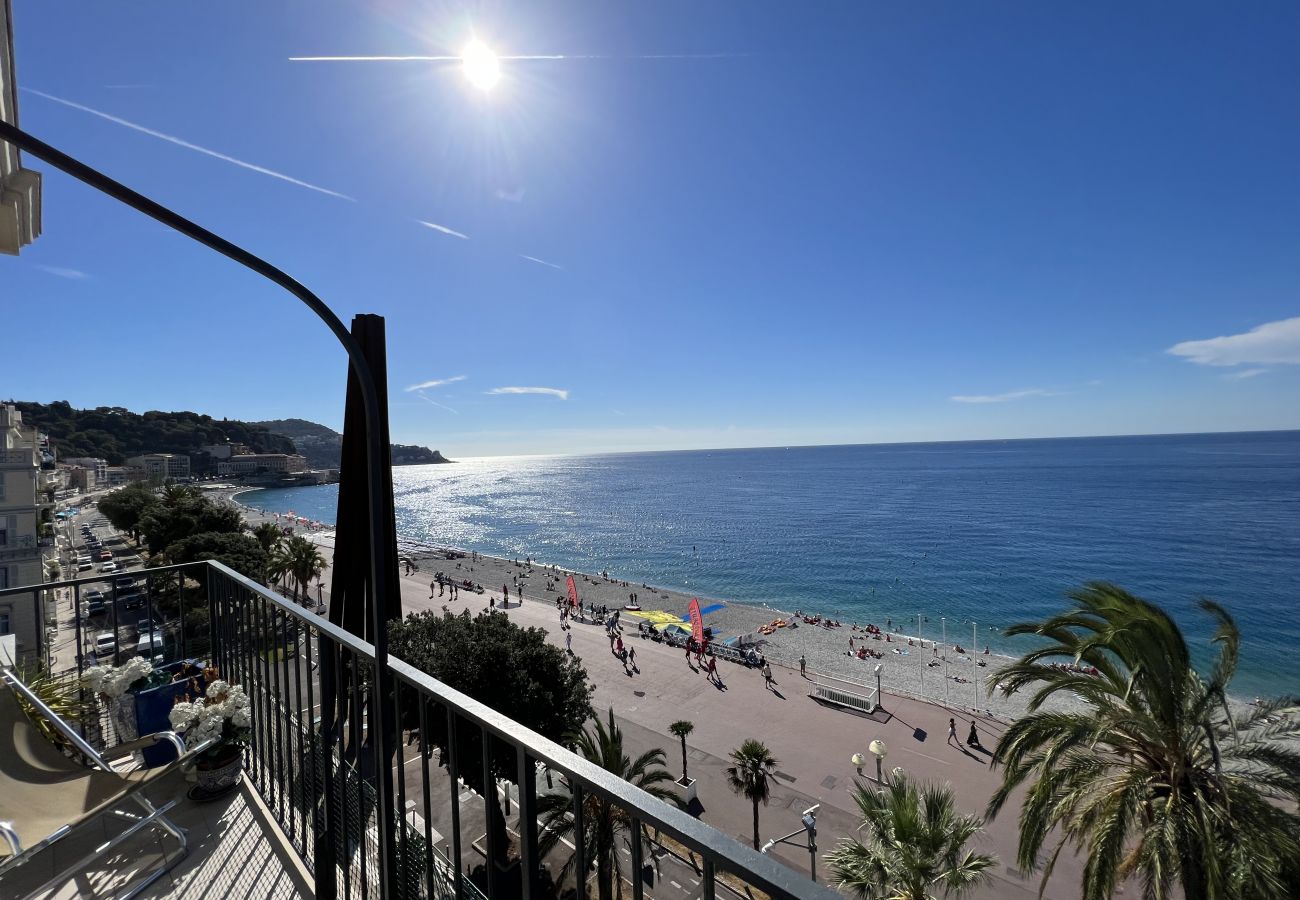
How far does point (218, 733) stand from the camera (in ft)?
12.0

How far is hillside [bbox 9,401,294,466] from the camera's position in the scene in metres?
109

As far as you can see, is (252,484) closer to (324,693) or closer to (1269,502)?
(324,693)

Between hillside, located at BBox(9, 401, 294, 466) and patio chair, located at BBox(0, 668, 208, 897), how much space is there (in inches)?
5131

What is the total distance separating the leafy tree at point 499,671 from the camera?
11648 mm

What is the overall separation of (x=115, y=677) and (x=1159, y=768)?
10.1 metres

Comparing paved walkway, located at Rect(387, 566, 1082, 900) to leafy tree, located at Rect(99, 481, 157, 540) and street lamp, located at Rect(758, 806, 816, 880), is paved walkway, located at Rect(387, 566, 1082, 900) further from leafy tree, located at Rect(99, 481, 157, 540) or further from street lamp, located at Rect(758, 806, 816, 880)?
leafy tree, located at Rect(99, 481, 157, 540)

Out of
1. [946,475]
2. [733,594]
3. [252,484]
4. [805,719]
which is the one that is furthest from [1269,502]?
[252,484]

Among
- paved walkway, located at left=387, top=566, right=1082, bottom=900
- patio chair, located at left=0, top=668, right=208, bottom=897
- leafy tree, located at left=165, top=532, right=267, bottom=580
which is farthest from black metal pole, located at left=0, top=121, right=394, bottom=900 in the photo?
leafy tree, located at left=165, top=532, right=267, bottom=580

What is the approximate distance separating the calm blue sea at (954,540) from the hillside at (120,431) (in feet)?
103

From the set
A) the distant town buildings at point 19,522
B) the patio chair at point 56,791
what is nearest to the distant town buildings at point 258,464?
the distant town buildings at point 19,522

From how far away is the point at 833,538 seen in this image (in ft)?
198

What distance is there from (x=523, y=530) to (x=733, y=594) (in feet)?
139

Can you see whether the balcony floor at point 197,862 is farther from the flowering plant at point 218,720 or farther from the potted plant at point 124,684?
the potted plant at point 124,684

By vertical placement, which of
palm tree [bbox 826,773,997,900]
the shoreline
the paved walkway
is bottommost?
the shoreline
